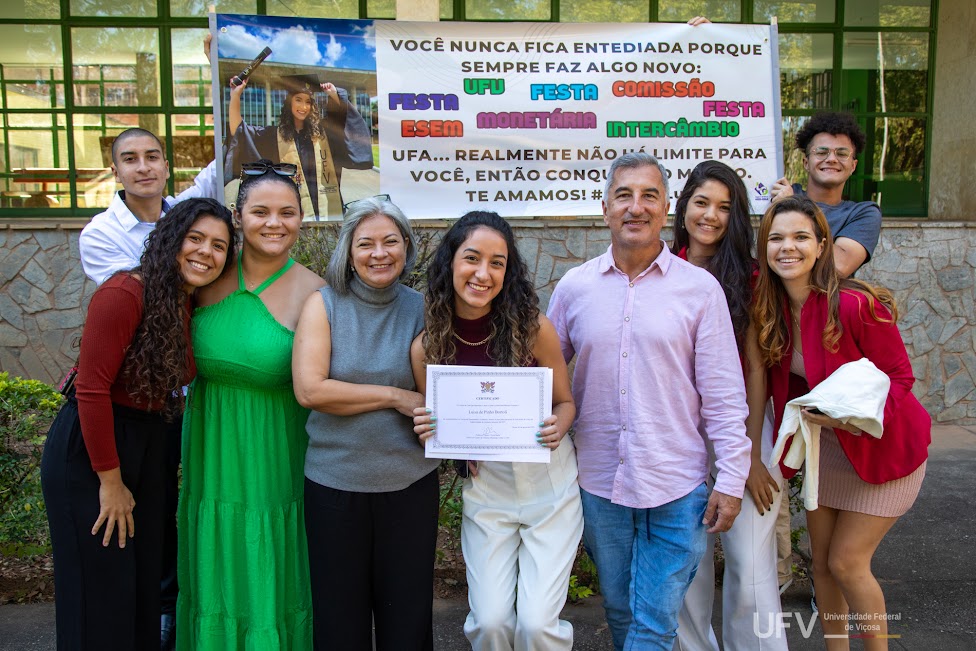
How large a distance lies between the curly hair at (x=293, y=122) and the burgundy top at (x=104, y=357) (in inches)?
126

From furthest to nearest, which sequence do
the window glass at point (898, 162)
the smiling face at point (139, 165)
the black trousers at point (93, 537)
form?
1. the window glass at point (898, 162)
2. the smiling face at point (139, 165)
3. the black trousers at point (93, 537)

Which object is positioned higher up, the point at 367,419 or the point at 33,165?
the point at 33,165

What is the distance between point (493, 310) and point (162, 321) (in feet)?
3.56

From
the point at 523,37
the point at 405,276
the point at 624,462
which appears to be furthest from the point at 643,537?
the point at 523,37

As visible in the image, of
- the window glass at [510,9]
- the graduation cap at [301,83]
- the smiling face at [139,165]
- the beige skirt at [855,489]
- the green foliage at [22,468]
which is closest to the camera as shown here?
the beige skirt at [855,489]

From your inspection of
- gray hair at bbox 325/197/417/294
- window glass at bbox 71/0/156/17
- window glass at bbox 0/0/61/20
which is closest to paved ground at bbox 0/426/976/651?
gray hair at bbox 325/197/417/294

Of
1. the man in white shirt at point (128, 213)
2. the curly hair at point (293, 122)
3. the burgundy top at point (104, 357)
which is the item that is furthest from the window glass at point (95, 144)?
the burgundy top at point (104, 357)

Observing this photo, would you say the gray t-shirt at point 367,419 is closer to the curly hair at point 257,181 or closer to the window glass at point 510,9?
the curly hair at point 257,181

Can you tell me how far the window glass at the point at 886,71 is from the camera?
773 cm

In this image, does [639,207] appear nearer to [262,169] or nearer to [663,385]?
[663,385]

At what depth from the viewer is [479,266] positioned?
98.1 inches

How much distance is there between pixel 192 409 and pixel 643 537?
168 cm

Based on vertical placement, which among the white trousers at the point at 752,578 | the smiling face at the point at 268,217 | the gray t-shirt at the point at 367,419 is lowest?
the white trousers at the point at 752,578

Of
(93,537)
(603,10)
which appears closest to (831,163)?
(93,537)
